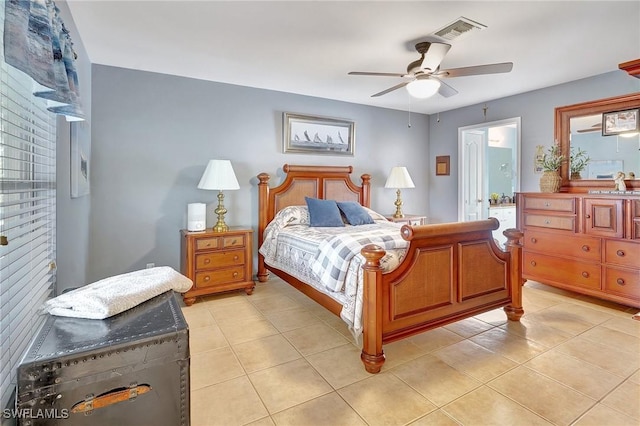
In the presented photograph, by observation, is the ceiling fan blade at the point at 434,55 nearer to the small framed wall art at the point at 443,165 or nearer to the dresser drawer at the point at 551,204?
the dresser drawer at the point at 551,204

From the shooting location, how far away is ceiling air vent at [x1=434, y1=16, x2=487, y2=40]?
97.8 inches

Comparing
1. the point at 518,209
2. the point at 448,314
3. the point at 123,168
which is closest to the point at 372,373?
the point at 448,314

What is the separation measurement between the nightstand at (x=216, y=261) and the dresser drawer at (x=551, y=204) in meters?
3.29

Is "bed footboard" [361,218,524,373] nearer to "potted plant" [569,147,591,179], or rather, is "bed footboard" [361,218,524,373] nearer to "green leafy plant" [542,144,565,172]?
"green leafy plant" [542,144,565,172]

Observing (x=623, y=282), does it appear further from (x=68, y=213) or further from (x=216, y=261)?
(x=68, y=213)

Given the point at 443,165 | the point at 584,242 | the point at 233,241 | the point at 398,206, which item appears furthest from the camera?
the point at 443,165

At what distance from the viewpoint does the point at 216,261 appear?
3605 millimetres

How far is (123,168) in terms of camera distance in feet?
11.7

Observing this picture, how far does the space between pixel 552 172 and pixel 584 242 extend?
3.00 ft

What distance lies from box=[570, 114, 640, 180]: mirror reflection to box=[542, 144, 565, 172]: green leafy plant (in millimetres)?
160

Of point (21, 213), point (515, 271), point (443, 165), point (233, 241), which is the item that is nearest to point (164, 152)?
point (233, 241)

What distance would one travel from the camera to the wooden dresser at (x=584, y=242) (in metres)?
3.12

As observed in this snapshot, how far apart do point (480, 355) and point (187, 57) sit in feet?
12.0

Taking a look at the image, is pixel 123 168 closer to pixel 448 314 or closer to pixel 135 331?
pixel 135 331
